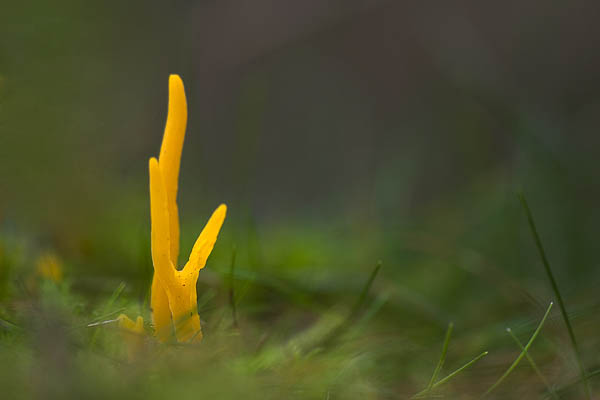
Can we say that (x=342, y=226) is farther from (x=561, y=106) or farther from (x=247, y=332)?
(x=561, y=106)

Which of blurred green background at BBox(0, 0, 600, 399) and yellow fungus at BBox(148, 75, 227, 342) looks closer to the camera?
yellow fungus at BBox(148, 75, 227, 342)

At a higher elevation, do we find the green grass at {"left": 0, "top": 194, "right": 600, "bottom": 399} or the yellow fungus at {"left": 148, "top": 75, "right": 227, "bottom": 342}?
the yellow fungus at {"left": 148, "top": 75, "right": 227, "bottom": 342}

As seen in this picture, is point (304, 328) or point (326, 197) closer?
point (304, 328)

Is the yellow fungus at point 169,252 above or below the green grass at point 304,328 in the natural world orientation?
above

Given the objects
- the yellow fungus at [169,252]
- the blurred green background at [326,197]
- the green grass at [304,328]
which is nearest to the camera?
the green grass at [304,328]

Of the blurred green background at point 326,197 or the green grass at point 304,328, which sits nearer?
the green grass at point 304,328

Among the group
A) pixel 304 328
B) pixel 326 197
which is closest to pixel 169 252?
pixel 304 328

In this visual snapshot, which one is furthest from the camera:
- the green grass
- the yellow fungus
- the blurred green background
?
the blurred green background

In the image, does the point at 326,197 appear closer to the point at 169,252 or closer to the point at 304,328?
the point at 304,328

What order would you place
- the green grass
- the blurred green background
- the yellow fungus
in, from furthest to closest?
the blurred green background, the yellow fungus, the green grass
